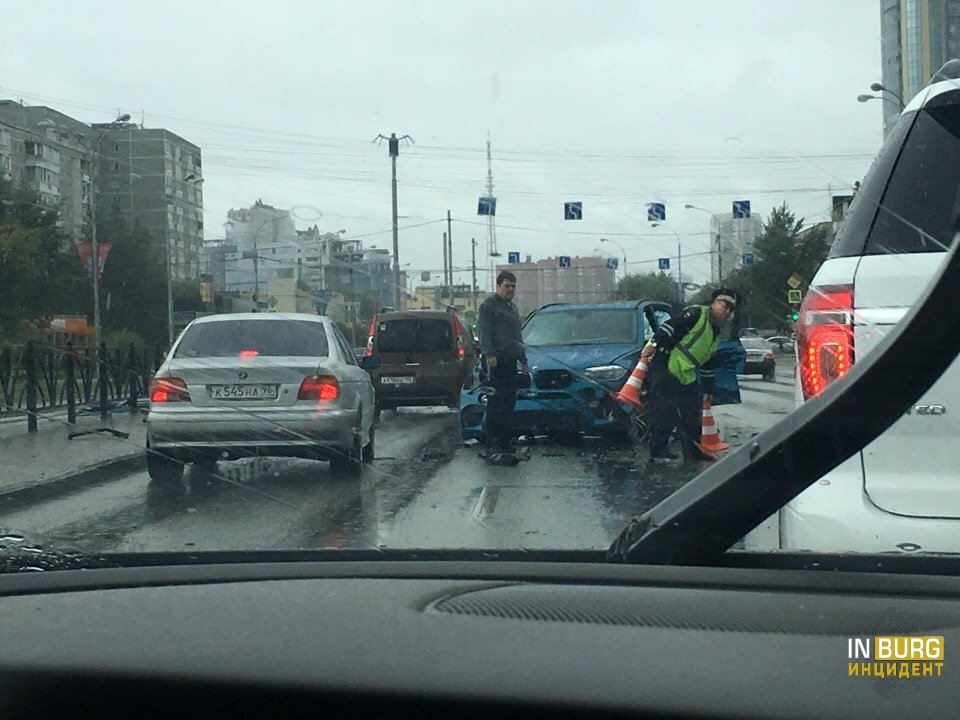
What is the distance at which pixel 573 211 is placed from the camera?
289 centimetres

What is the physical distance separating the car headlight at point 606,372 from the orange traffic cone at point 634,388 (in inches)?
1.5

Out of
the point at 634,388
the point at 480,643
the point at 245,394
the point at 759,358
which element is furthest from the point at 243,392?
the point at 480,643

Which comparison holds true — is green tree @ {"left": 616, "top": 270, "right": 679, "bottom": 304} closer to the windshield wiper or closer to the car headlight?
the car headlight

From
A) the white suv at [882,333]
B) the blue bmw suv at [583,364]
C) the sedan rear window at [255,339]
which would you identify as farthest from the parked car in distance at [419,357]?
the white suv at [882,333]

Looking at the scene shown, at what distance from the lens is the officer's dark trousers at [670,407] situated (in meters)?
2.74

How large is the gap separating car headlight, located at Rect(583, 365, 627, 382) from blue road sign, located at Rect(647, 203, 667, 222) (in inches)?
17.6

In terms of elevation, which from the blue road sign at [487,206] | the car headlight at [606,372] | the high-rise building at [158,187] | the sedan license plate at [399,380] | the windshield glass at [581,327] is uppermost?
the high-rise building at [158,187]

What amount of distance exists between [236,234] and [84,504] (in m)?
1.35

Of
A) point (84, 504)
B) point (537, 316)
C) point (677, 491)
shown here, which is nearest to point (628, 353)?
point (537, 316)

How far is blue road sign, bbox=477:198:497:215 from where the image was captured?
2965 millimetres

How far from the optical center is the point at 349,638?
5.95 ft

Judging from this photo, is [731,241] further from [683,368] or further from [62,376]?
[62,376]

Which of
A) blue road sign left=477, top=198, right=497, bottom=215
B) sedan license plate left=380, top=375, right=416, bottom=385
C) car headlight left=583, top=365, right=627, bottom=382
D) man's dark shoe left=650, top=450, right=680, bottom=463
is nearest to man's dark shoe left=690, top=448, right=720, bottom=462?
man's dark shoe left=650, top=450, right=680, bottom=463

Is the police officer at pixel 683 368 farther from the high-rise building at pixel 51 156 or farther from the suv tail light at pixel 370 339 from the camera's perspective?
the high-rise building at pixel 51 156
